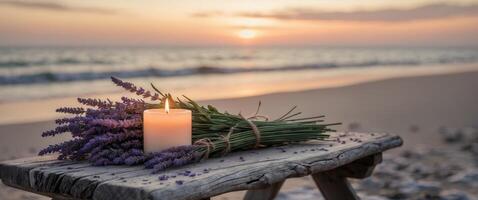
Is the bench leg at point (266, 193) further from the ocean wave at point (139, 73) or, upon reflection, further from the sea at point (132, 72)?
the ocean wave at point (139, 73)

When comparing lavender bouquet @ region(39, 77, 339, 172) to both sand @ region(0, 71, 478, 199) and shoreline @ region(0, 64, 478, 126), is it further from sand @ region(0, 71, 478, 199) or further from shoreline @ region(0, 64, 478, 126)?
shoreline @ region(0, 64, 478, 126)

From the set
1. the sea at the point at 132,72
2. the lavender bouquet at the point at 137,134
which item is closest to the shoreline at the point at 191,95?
the sea at the point at 132,72

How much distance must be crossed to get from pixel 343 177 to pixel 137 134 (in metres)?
1.17

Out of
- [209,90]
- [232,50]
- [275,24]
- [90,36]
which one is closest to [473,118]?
[209,90]

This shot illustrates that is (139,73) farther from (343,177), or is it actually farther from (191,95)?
(343,177)

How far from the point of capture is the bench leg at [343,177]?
2.62 meters

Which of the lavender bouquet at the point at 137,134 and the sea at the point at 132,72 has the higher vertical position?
the sea at the point at 132,72

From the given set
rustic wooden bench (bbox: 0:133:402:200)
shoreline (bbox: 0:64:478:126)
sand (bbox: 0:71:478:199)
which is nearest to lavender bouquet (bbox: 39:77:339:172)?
rustic wooden bench (bbox: 0:133:402:200)

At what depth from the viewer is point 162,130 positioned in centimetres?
180

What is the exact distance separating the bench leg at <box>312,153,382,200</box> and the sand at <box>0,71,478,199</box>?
3.53ft

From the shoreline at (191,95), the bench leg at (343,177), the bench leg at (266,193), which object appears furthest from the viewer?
the shoreline at (191,95)

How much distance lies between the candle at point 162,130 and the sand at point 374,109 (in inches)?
77.3

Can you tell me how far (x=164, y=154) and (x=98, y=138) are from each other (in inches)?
7.8

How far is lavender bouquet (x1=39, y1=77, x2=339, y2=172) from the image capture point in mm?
1768
